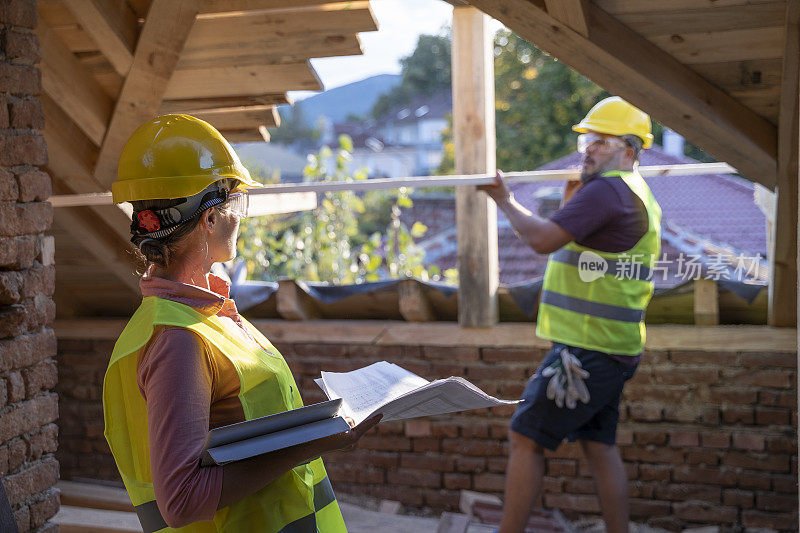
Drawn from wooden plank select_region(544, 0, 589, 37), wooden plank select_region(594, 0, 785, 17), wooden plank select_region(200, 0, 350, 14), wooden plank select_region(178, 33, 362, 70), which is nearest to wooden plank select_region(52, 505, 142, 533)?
wooden plank select_region(178, 33, 362, 70)

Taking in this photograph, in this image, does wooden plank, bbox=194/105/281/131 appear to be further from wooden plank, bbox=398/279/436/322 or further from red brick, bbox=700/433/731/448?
red brick, bbox=700/433/731/448

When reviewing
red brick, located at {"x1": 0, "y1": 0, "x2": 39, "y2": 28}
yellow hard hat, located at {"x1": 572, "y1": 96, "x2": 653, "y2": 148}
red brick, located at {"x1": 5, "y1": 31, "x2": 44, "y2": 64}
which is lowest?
yellow hard hat, located at {"x1": 572, "y1": 96, "x2": 653, "y2": 148}

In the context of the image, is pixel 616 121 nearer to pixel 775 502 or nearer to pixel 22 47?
pixel 775 502

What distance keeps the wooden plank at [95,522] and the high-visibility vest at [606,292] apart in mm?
1858

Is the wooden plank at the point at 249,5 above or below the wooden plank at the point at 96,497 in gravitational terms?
above

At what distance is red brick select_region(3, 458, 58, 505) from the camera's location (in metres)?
2.27

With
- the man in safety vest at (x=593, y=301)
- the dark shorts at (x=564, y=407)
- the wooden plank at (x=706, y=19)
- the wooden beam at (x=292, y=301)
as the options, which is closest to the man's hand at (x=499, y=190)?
the man in safety vest at (x=593, y=301)

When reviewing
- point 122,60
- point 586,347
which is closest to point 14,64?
point 122,60

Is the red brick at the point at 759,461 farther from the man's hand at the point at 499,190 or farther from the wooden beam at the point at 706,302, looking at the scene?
the man's hand at the point at 499,190

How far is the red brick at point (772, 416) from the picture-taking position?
3.83 m

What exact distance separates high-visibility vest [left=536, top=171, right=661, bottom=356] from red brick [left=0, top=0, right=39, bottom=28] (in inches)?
83.0

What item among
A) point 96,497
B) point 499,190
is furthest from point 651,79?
point 96,497

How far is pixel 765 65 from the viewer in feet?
9.61

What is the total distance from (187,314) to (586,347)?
214cm
